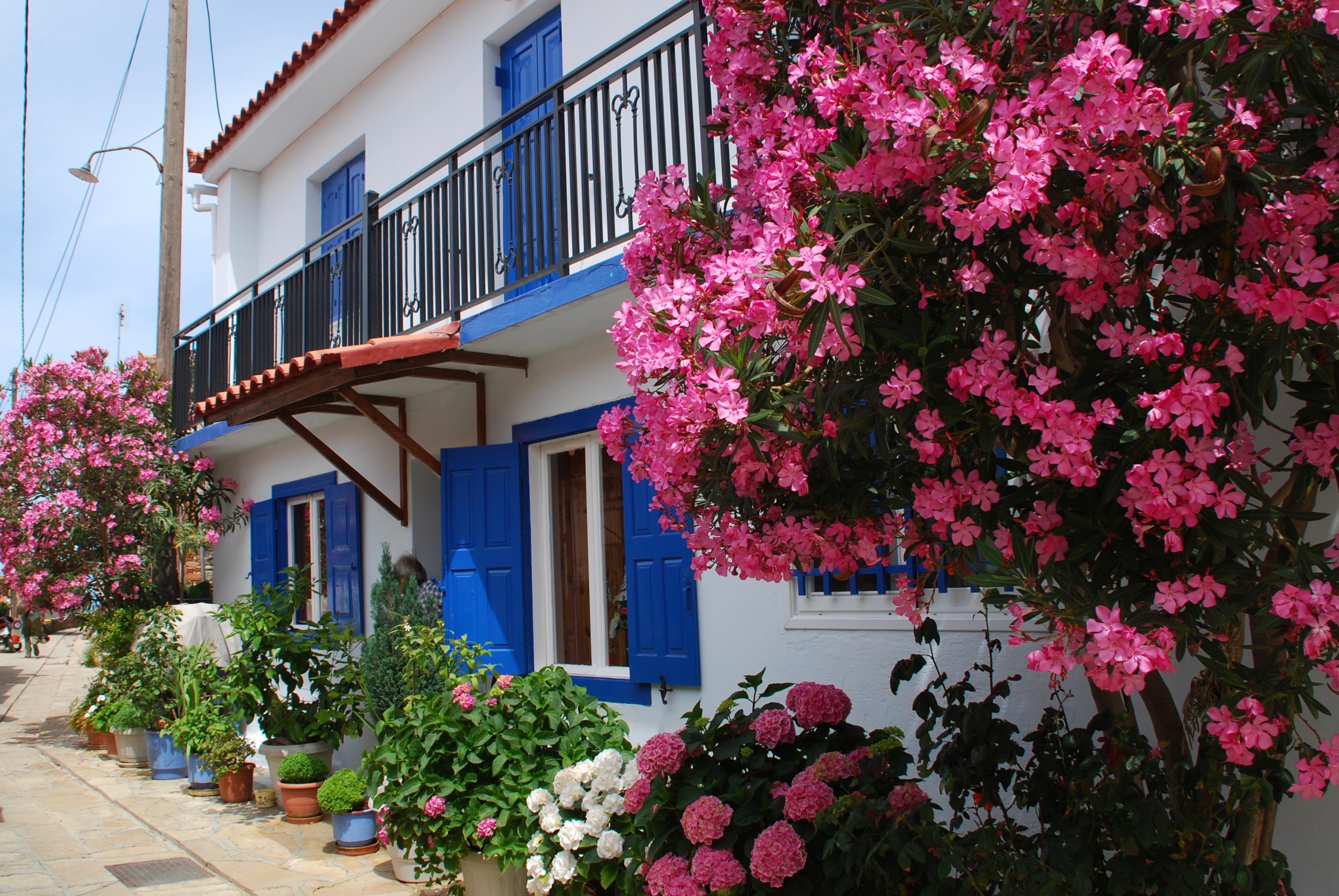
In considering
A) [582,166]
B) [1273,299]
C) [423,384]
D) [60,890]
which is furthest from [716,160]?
[60,890]

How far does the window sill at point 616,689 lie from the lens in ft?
18.7

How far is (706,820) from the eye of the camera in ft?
11.7

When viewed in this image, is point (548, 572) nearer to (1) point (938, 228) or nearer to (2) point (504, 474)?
(2) point (504, 474)

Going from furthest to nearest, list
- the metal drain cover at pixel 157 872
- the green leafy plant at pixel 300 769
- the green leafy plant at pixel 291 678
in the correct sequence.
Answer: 1. the green leafy plant at pixel 291 678
2. the green leafy plant at pixel 300 769
3. the metal drain cover at pixel 157 872

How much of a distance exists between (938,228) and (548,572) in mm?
4866

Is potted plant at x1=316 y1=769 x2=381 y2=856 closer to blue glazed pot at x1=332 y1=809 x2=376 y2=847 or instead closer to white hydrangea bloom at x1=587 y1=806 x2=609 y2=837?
blue glazed pot at x1=332 y1=809 x2=376 y2=847

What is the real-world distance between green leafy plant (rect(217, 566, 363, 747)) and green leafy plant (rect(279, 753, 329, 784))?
0.79 feet

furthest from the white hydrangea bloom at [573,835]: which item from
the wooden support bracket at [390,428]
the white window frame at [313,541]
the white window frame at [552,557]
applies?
the white window frame at [313,541]

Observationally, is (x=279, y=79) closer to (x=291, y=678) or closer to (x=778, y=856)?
(x=291, y=678)

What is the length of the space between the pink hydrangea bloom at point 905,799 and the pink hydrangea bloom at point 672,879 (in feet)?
2.53

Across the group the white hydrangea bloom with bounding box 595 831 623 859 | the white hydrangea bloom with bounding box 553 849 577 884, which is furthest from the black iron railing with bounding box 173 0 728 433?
the white hydrangea bloom with bounding box 553 849 577 884

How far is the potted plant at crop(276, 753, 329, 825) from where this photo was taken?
7281mm

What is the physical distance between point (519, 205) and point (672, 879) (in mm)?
4189

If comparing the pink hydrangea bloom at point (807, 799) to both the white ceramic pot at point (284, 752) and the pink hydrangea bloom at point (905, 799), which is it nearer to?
the pink hydrangea bloom at point (905, 799)
